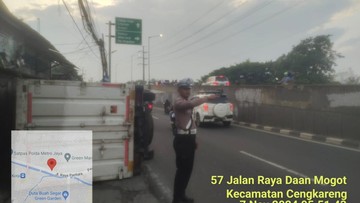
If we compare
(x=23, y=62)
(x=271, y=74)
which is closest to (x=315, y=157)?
(x=23, y=62)

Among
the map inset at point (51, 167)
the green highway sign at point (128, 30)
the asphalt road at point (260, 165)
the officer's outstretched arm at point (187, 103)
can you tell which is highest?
the green highway sign at point (128, 30)

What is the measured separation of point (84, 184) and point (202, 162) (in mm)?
3538

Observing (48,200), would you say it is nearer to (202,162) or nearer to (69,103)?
(69,103)

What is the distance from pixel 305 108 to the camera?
1426 cm

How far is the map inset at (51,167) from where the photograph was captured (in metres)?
4.86

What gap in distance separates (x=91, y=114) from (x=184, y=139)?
1.96 m

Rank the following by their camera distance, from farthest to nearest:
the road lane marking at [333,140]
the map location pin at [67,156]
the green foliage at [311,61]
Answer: the green foliage at [311,61] < the road lane marking at [333,140] < the map location pin at [67,156]

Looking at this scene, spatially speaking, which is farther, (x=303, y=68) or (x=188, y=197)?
(x=303, y=68)

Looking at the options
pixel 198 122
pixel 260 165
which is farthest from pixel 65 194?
pixel 198 122

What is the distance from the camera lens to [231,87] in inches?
832

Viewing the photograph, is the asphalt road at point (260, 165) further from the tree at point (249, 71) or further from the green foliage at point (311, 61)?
the tree at point (249, 71)

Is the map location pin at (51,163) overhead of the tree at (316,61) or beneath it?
beneath

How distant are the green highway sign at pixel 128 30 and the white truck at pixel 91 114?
18867mm

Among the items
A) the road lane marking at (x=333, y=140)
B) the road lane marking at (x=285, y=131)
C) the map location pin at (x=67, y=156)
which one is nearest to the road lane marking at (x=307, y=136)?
the road lane marking at (x=333, y=140)
